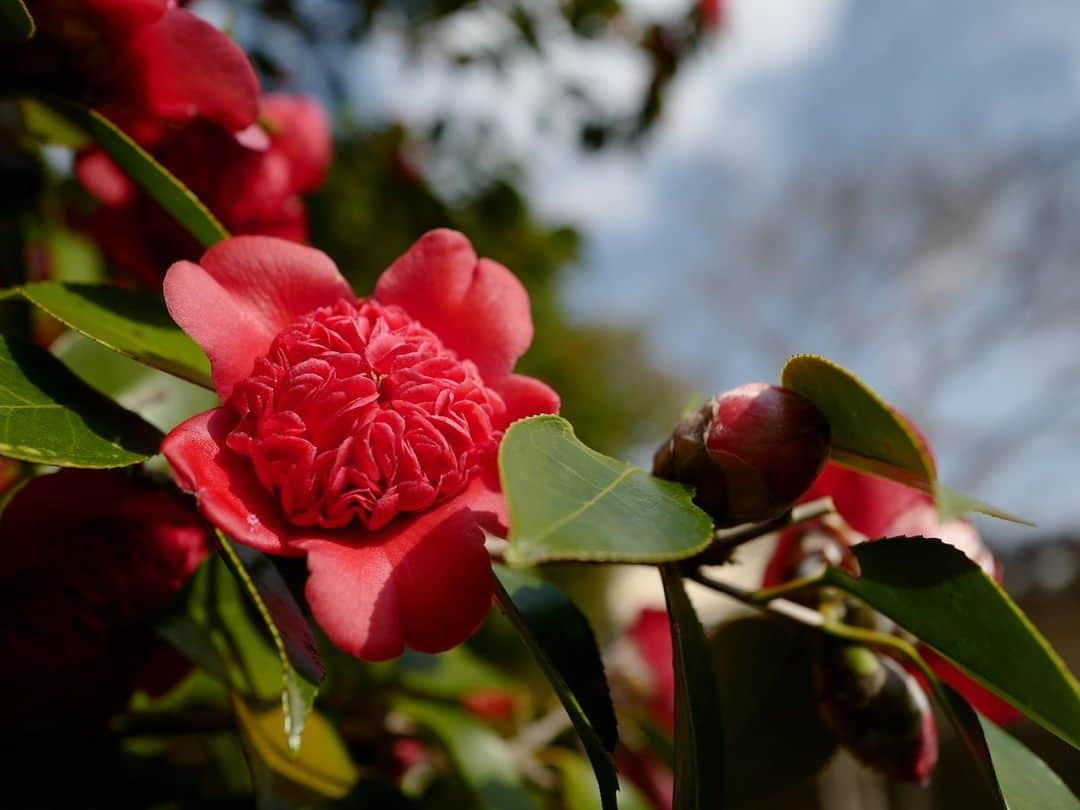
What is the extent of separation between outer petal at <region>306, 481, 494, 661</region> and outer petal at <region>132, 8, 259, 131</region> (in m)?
0.30

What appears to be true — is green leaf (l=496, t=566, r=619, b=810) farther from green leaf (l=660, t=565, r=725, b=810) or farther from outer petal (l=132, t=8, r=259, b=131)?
outer petal (l=132, t=8, r=259, b=131)

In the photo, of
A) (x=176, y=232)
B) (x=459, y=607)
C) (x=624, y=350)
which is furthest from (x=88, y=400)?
(x=624, y=350)

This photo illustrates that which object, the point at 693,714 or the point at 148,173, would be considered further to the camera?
the point at 148,173

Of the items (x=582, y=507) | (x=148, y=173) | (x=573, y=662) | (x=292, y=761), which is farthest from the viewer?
(x=292, y=761)

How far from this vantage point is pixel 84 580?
57 cm

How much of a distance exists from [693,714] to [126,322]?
0.36m

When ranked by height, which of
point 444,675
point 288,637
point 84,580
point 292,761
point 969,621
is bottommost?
point 444,675

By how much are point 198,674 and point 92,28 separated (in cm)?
58

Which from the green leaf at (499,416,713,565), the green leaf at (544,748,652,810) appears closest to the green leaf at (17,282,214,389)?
the green leaf at (499,416,713,565)

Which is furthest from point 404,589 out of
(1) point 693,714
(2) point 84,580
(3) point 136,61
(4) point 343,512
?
(3) point 136,61

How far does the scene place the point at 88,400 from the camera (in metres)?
0.47

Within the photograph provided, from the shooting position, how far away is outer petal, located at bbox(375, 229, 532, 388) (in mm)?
505

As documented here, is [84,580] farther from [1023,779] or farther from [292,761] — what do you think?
[1023,779]

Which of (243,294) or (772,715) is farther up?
(243,294)
